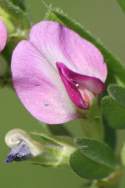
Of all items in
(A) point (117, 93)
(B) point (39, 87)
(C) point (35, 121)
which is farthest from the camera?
(C) point (35, 121)

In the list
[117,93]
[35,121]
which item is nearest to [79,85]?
[117,93]

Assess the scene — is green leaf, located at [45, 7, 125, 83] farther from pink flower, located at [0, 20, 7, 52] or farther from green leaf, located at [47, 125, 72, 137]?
green leaf, located at [47, 125, 72, 137]

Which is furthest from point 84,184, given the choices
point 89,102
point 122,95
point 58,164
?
point 122,95

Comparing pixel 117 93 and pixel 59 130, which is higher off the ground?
pixel 117 93

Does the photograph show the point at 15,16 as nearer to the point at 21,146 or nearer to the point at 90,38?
the point at 90,38

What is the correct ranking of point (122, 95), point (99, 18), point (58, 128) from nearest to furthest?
point (122, 95) → point (58, 128) → point (99, 18)

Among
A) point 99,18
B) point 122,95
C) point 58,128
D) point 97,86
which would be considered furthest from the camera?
point 99,18

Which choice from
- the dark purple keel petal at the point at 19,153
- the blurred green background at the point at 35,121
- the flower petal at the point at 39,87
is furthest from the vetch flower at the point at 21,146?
the blurred green background at the point at 35,121

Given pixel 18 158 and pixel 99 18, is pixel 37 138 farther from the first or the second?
pixel 99 18
